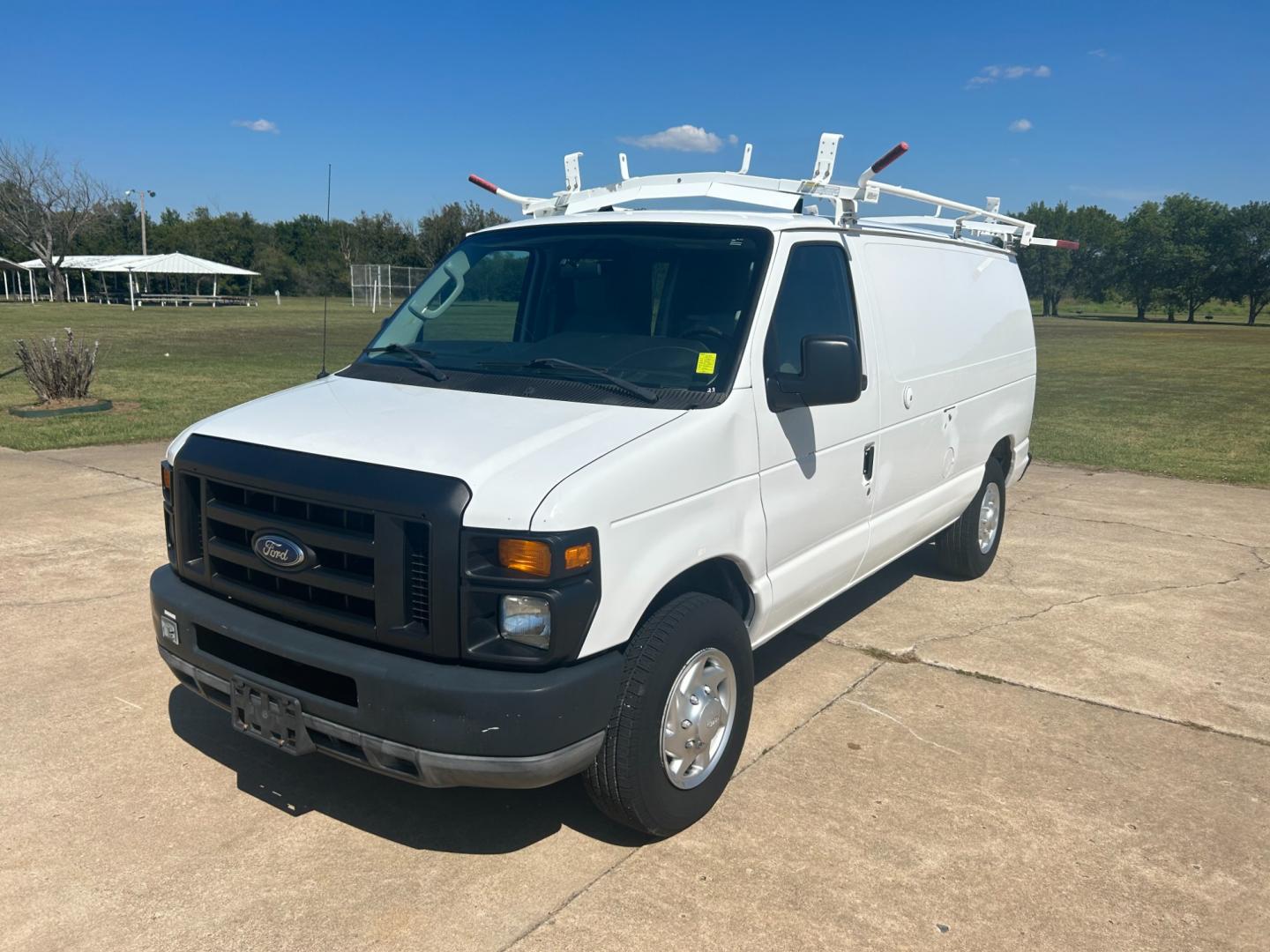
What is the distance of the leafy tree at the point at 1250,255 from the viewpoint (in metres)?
81.4

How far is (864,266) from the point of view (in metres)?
4.86

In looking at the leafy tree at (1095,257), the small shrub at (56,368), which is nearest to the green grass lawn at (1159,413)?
the small shrub at (56,368)

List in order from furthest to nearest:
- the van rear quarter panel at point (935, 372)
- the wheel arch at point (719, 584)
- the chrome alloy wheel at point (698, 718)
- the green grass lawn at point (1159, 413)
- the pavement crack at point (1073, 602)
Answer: the green grass lawn at point (1159, 413) < the pavement crack at point (1073, 602) < the van rear quarter panel at point (935, 372) < the wheel arch at point (719, 584) < the chrome alloy wheel at point (698, 718)

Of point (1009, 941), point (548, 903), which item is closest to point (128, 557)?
point (548, 903)

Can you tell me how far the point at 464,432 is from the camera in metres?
3.39

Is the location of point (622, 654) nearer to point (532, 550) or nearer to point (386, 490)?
point (532, 550)

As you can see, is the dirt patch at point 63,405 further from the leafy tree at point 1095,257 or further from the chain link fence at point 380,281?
the leafy tree at point 1095,257

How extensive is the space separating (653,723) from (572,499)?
0.85 m

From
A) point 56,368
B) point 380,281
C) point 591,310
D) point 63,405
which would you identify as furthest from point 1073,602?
point 380,281

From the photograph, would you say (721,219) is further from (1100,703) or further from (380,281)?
(380,281)

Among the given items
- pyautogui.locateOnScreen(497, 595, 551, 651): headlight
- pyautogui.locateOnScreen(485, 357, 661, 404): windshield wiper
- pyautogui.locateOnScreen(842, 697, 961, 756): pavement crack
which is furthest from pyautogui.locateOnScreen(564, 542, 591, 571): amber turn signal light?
pyautogui.locateOnScreen(842, 697, 961, 756): pavement crack

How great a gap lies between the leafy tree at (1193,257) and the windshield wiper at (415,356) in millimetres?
90981

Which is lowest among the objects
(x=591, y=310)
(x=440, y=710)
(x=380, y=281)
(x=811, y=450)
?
(x=440, y=710)

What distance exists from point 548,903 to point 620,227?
2752 millimetres
